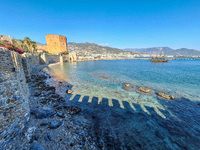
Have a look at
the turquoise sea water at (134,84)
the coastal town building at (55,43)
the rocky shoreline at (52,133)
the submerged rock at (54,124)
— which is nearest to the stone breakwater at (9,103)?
the rocky shoreline at (52,133)

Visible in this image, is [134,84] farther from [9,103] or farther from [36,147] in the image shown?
[9,103]

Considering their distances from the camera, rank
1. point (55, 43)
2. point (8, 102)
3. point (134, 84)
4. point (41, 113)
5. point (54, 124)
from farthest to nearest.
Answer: point (55, 43)
point (134, 84)
point (41, 113)
point (54, 124)
point (8, 102)

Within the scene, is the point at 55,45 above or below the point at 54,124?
above

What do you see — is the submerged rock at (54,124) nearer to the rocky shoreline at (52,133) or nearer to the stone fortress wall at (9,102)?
the rocky shoreline at (52,133)

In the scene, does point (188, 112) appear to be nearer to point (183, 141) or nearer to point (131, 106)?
point (183, 141)

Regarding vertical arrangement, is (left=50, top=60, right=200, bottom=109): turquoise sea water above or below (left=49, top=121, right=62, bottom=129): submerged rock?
below

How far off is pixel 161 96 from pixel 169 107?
2182 mm

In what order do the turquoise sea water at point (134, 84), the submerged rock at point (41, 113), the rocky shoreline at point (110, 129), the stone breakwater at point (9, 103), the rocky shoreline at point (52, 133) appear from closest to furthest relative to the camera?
the stone breakwater at point (9, 103) < the rocky shoreline at point (52, 133) < the rocky shoreline at point (110, 129) < the submerged rock at point (41, 113) < the turquoise sea water at point (134, 84)

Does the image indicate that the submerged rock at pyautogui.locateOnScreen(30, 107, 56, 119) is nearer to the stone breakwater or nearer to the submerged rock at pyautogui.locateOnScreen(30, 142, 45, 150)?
the stone breakwater

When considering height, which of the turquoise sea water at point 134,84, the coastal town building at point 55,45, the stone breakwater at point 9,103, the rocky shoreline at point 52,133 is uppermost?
the coastal town building at point 55,45

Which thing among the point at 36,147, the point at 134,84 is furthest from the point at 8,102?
the point at 134,84

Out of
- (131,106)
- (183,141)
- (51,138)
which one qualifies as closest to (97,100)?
(131,106)

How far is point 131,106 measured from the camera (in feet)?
23.7

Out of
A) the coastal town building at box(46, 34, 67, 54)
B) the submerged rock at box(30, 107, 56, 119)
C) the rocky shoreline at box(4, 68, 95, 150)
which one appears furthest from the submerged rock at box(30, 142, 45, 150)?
the coastal town building at box(46, 34, 67, 54)
